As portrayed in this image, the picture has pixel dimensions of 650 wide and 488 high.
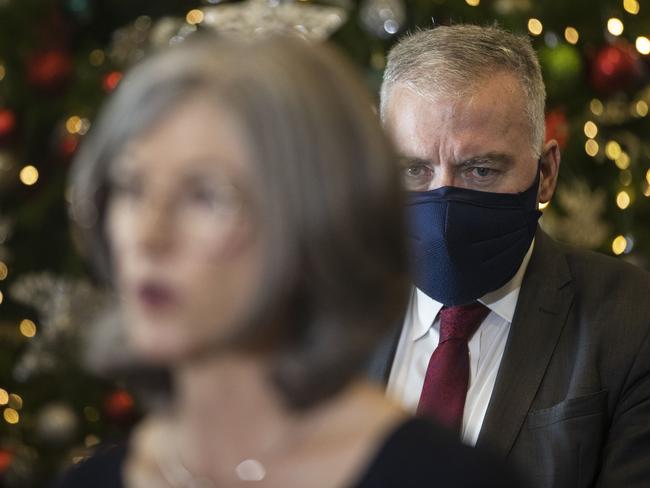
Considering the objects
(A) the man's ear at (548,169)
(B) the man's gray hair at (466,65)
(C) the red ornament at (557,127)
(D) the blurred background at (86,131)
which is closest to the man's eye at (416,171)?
(B) the man's gray hair at (466,65)

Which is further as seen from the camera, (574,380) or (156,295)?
(574,380)

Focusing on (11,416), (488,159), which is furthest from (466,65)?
(11,416)

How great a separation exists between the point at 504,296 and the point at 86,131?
1915mm

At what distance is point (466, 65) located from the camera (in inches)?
82.3

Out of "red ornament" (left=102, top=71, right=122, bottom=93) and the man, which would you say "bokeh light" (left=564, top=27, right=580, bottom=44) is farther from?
the man

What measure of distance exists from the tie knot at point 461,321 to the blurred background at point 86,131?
1.49 m

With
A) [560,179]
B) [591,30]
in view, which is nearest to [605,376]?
[560,179]

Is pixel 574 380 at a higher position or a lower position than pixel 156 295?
lower

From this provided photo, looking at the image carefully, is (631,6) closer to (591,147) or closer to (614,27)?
(614,27)

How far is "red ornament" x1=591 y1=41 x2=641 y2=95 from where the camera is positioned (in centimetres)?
372

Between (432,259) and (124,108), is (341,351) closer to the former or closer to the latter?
(124,108)

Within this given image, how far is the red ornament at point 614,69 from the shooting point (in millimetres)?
3721

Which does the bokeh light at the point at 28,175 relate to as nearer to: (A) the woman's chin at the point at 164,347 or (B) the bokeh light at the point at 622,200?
(B) the bokeh light at the point at 622,200

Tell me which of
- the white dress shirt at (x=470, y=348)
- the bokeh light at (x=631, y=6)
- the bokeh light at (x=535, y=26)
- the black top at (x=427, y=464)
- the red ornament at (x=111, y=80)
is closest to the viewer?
the black top at (x=427, y=464)
